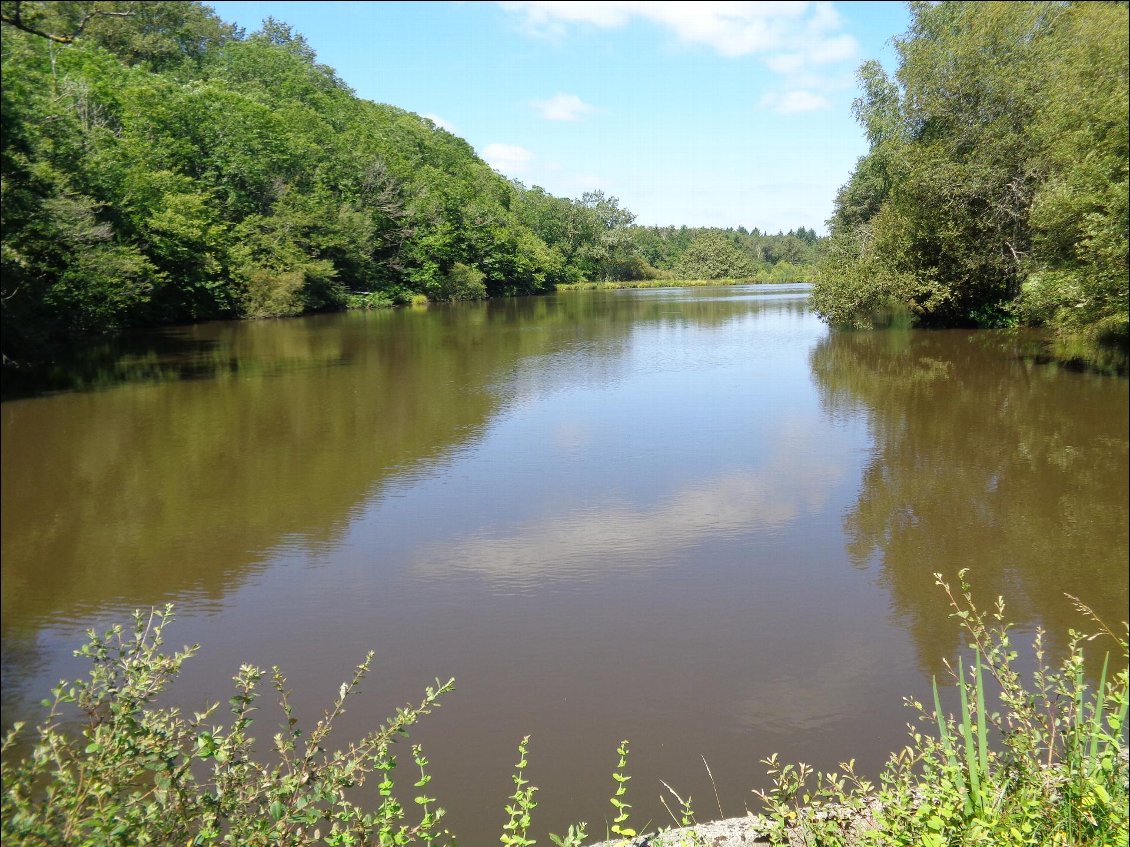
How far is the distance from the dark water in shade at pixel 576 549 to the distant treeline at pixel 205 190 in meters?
4.49

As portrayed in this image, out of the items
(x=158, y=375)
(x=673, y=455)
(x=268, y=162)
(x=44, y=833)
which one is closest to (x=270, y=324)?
(x=268, y=162)

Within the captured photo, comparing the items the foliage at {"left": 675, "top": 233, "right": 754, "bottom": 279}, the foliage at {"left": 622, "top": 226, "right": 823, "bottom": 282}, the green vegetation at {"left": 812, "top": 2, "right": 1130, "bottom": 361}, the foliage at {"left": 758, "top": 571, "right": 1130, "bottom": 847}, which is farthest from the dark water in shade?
the foliage at {"left": 675, "top": 233, "right": 754, "bottom": 279}

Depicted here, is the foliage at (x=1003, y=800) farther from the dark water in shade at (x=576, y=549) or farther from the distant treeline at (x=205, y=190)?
the distant treeline at (x=205, y=190)

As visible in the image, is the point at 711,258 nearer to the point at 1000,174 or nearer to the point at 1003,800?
the point at 1000,174

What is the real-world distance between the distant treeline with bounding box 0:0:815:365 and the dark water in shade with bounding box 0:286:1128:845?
449 centimetres

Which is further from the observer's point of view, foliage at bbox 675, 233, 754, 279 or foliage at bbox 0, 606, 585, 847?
foliage at bbox 675, 233, 754, 279

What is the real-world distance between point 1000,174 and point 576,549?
2123cm

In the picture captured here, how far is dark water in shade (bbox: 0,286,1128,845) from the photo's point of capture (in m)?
5.18

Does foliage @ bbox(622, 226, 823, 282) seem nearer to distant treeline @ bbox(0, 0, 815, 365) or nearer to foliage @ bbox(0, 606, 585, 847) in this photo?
distant treeline @ bbox(0, 0, 815, 365)

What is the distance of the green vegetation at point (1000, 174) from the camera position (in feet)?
51.5

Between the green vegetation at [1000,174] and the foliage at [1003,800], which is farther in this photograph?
the green vegetation at [1000,174]

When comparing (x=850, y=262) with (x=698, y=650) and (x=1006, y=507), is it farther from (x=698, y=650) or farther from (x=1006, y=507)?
(x=698, y=650)

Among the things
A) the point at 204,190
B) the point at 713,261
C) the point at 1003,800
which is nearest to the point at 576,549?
the point at 1003,800

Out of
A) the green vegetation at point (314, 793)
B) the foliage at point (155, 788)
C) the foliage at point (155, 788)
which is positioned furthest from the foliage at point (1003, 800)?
the foliage at point (155, 788)
